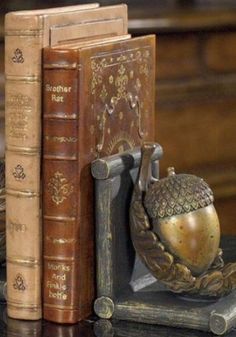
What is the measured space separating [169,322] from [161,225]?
12 cm

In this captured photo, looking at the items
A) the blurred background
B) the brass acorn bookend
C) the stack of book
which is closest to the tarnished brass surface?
the brass acorn bookend

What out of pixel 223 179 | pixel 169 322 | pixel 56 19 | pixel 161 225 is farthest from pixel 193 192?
pixel 223 179

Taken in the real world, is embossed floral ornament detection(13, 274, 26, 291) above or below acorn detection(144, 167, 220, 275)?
below

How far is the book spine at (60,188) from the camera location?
1.36 meters

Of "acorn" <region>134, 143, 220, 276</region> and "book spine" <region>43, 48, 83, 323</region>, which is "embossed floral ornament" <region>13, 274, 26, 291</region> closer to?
"book spine" <region>43, 48, 83, 323</region>

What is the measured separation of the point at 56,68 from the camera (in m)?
1.35

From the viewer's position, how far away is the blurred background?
8.44ft

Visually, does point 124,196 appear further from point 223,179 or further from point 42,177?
point 223,179

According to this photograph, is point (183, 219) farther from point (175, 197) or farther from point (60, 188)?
point (60, 188)

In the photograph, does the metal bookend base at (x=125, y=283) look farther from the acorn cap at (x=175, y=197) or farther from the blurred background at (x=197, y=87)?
the blurred background at (x=197, y=87)

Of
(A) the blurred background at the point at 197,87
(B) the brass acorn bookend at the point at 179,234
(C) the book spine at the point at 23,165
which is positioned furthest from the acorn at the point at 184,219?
(A) the blurred background at the point at 197,87

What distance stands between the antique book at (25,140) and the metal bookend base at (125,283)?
8cm

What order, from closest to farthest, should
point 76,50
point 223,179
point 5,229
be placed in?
point 76,50 → point 5,229 → point 223,179

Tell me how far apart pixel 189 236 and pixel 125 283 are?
0.12 m
